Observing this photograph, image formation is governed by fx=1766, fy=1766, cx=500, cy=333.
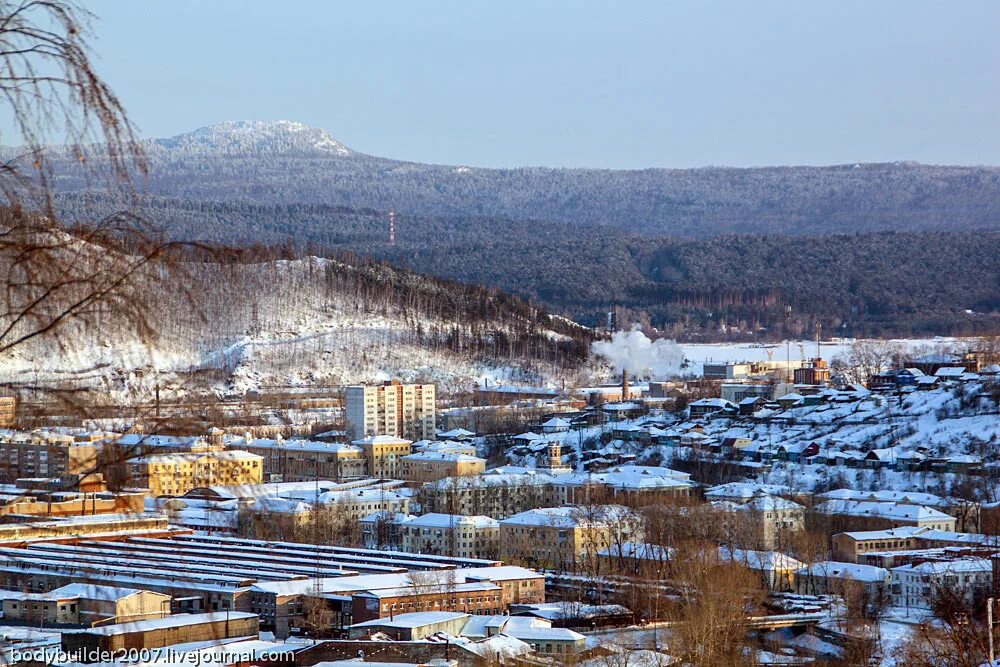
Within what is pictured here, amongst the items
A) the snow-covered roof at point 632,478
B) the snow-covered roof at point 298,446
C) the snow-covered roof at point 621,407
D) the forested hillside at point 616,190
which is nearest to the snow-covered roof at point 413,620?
the snow-covered roof at point 632,478

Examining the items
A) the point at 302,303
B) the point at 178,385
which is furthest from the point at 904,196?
the point at 178,385

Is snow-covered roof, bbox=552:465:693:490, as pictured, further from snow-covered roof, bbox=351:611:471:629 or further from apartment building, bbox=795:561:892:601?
→ snow-covered roof, bbox=351:611:471:629

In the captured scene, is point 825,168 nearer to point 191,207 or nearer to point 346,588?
point 191,207

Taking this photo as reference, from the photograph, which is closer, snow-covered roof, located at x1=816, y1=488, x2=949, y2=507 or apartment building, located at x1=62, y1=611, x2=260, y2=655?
apartment building, located at x1=62, y1=611, x2=260, y2=655

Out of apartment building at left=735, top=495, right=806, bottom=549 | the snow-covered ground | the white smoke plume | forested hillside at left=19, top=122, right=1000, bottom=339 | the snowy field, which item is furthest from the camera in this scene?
forested hillside at left=19, top=122, right=1000, bottom=339

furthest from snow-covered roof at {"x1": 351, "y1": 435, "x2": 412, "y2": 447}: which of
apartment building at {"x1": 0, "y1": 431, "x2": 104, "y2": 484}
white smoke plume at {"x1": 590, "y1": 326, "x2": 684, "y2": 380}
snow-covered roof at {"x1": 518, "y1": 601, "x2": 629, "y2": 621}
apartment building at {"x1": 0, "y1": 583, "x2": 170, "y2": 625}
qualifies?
apartment building at {"x1": 0, "y1": 431, "x2": 104, "y2": 484}
